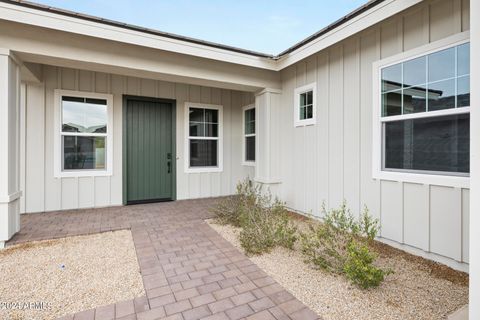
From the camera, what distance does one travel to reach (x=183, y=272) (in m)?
2.52

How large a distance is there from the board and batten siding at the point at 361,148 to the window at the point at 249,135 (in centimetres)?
135

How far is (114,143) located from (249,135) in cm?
312

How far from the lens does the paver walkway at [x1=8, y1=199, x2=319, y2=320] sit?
1.89 m

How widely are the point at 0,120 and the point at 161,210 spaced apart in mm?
2800

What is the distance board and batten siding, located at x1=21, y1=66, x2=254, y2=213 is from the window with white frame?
3515mm

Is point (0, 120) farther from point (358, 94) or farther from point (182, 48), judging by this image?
point (358, 94)

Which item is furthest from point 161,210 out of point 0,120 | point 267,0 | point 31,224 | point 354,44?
point 267,0

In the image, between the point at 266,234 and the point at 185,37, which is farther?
the point at 185,37

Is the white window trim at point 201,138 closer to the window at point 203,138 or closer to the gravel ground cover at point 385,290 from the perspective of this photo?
the window at point 203,138

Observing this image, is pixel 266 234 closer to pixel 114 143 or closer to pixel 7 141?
pixel 7 141

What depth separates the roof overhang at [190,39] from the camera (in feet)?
9.66

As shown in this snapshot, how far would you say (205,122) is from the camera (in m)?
6.23

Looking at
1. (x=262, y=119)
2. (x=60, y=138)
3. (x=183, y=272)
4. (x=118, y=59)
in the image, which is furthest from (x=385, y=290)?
(x=60, y=138)

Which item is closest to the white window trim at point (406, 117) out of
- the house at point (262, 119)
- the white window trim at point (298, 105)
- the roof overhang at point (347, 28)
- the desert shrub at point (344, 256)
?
the house at point (262, 119)
